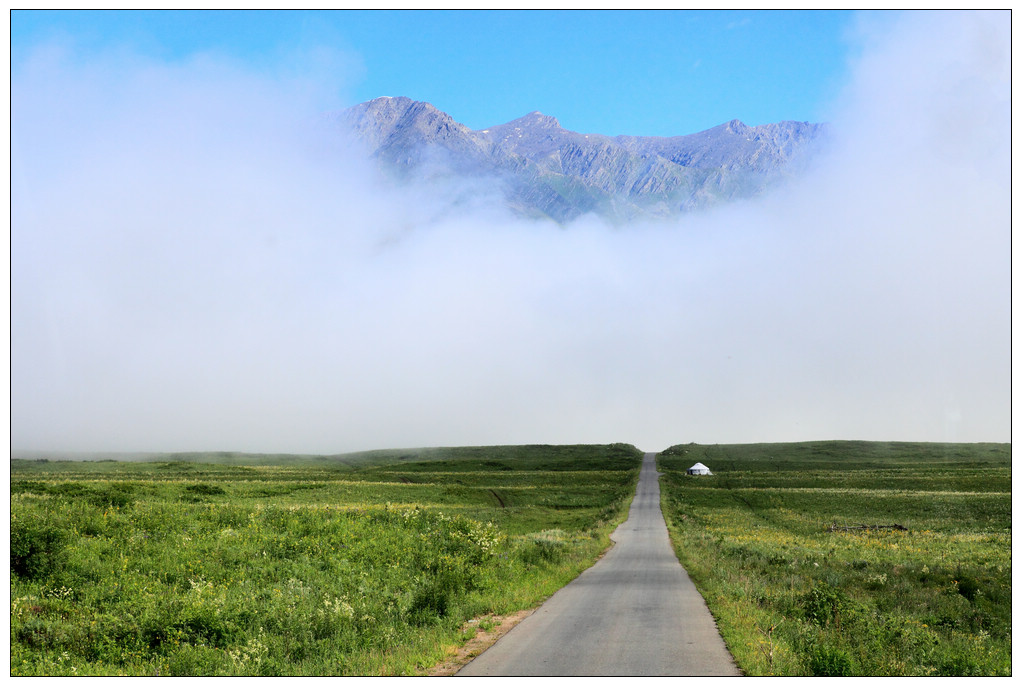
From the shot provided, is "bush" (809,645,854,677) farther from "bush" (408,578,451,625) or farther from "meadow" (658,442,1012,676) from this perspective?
"bush" (408,578,451,625)

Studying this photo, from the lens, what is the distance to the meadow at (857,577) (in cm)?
1356

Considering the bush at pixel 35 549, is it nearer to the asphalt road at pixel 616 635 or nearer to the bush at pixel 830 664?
the asphalt road at pixel 616 635

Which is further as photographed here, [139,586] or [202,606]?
[139,586]

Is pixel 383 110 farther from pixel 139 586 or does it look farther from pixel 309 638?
pixel 309 638

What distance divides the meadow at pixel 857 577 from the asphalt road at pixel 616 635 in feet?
2.41

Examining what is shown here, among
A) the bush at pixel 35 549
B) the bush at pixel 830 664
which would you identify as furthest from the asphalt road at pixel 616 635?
the bush at pixel 35 549

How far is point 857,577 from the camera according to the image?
2730 cm

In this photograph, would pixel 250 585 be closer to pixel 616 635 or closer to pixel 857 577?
pixel 616 635

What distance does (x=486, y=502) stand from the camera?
73.9 meters

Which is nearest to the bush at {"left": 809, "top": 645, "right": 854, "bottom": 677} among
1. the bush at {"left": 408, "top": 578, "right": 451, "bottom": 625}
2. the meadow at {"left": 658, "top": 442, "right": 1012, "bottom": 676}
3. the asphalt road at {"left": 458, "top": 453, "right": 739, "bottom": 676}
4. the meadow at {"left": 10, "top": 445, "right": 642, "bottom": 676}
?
the meadow at {"left": 658, "top": 442, "right": 1012, "bottom": 676}

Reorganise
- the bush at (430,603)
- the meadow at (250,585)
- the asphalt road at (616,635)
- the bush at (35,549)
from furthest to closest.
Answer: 1. the bush at (35,549)
2. the bush at (430,603)
3. the meadow at (250,585)
4. the asphalt road at (616,635)

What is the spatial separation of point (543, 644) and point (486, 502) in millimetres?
61453

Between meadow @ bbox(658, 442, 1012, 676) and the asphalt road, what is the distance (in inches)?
28.9
